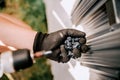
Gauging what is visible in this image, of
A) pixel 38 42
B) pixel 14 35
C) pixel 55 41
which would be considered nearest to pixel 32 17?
pixel 14 35

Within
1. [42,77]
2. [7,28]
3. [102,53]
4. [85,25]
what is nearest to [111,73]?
[102,53]

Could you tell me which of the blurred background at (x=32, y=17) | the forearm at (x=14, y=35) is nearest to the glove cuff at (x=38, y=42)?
the forearm at (x=14, y=35)

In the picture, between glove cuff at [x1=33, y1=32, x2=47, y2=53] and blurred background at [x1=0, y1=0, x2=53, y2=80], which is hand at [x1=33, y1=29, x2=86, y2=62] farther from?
blurred background at [x1=0, y1=0, x2=53, y2=80]

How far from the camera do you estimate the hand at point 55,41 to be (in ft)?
4.73

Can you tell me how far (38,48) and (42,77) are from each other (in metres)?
1.44

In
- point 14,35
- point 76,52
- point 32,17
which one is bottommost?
point 76,52

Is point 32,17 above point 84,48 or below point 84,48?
above

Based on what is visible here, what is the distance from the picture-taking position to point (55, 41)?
58.0 inches

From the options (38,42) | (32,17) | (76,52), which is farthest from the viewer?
(32,17)

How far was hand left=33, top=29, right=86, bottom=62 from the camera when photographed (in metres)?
1.44

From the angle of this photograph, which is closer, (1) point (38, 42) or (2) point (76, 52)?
(2) point (76, 52)

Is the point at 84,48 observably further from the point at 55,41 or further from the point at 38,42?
the point at 38,42

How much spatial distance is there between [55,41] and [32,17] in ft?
5.22

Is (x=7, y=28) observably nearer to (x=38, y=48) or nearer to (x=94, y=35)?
(x=38, y=48)
